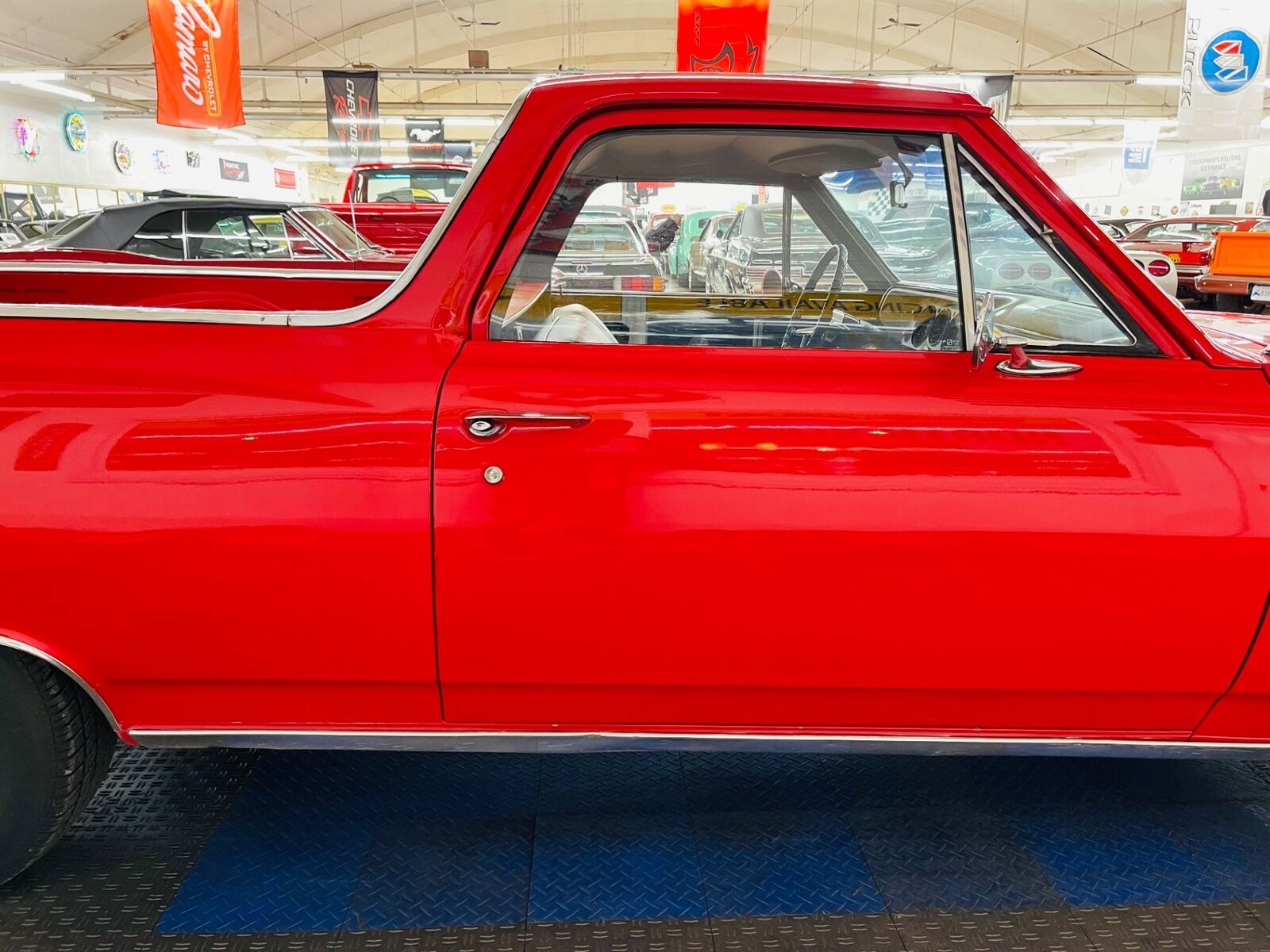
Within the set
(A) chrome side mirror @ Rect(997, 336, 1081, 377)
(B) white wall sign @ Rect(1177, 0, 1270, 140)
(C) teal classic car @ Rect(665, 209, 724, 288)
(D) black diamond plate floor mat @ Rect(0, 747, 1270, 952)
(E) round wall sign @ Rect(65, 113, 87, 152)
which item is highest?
(E) round wall sign @ Rect(65, 113, 87, 152)

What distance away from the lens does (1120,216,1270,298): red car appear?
13.1m

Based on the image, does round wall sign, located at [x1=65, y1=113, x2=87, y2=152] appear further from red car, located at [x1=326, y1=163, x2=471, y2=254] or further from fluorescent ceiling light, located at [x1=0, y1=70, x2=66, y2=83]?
red car, located at [x1=326, y1=163, x2=471, y2=254]

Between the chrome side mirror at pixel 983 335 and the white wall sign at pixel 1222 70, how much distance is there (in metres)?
11.1

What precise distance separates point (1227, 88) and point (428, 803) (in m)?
12.3

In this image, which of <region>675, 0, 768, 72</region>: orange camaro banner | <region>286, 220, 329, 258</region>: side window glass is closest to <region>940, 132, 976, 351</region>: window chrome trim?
<region>286, 220, 329, 258</region>: side window glass

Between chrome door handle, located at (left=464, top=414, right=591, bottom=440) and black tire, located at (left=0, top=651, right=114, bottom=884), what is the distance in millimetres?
1001

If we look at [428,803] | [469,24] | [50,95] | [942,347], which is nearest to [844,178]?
[942,347]

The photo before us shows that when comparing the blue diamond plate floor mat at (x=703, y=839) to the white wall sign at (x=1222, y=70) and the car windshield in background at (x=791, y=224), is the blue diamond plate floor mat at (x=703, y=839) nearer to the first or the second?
the car windshield in background at (x=791, y=224)

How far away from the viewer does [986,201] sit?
1688mm

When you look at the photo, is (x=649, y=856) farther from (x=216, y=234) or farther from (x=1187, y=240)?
(x=1187, y=240)

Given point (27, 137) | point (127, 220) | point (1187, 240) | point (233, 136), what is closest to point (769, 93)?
point (127, 220)

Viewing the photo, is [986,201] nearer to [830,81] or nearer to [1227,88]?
[830,81]

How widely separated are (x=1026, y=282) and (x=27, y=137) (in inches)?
1009

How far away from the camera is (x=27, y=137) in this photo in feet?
68.6
